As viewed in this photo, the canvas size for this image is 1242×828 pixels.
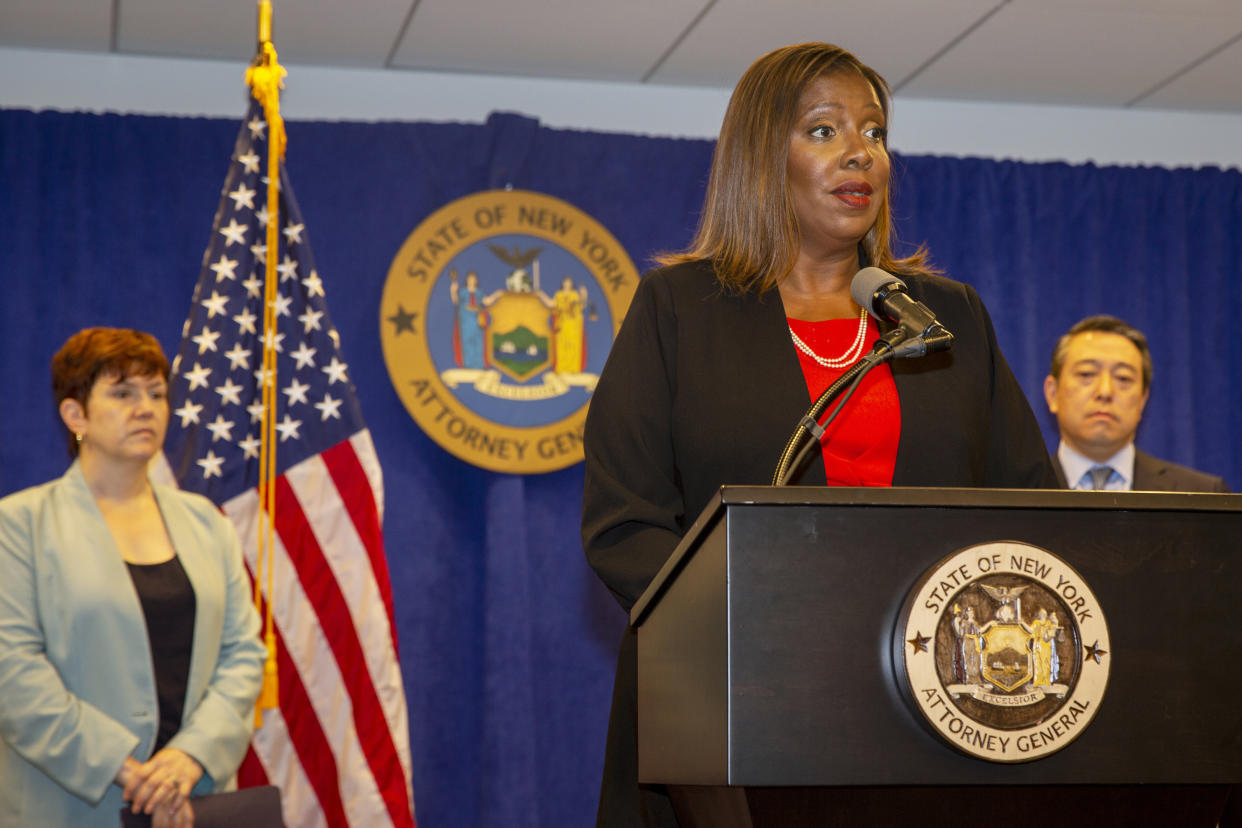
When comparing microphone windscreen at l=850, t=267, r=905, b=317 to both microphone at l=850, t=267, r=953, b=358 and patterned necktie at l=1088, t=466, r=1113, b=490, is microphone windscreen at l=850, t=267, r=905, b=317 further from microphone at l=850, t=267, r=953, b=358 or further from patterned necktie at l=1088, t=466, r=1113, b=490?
patterned necktie at l=1088, t=466, r=1113, b=490

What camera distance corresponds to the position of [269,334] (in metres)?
3.99

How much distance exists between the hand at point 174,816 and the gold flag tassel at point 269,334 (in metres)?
0.73

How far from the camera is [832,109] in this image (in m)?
1.75

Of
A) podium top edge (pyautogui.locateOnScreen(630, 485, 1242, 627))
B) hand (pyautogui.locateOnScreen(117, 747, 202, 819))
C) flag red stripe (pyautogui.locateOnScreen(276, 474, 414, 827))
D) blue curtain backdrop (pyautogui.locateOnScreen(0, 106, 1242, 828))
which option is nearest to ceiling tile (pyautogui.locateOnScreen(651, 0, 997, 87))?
blue curtain backdrop (pyautogui.locateOnScreen(0, 106, 1242, 828))

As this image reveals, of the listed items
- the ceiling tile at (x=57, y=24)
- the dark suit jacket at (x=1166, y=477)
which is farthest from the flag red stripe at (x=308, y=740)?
the dark suit jacket at (x=1166, y=477)

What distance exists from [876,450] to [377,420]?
3.30m

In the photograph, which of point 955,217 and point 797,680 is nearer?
point 797,680

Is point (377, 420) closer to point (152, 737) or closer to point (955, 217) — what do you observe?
point (152, 737)

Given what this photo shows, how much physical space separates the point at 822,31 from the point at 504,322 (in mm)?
1487

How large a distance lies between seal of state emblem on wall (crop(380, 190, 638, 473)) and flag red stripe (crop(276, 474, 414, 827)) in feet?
2.41

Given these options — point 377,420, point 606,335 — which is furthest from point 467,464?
point 606,335

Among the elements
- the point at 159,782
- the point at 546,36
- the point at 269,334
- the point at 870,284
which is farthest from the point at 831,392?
the point at 546,36

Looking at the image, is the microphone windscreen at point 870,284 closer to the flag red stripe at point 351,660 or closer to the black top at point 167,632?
the black top at point 167,632

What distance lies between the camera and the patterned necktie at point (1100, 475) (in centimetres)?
409
